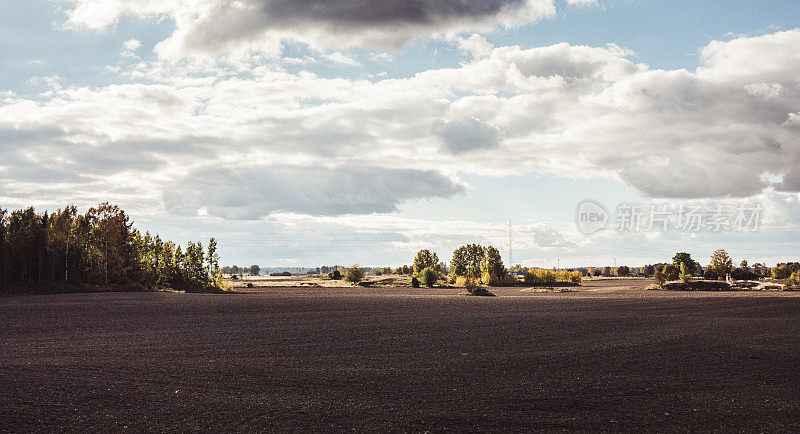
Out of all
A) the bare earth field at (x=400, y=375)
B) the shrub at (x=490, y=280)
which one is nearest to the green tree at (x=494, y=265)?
the shrub at (x=490, y=280)

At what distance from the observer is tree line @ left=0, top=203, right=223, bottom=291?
42312 mm

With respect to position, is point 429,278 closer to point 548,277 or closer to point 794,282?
point 548,277

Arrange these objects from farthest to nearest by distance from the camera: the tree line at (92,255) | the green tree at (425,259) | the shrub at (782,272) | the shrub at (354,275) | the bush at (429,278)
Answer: the green tree at (425,259) < the shrub at (354,275) < the shrub at (782,272) < the bush at (429,278) < the tree line at (92,255)

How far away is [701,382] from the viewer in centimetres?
916

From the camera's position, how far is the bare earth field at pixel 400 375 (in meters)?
7.04

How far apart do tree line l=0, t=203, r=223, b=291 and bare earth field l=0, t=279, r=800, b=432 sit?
1121 inches

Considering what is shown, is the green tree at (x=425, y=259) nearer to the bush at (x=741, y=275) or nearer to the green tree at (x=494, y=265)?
the green tree at (x=494, y=265)

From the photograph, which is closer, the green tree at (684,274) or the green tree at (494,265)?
the green tree at (684,274)

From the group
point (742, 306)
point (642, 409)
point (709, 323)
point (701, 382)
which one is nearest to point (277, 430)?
point (642, 409)

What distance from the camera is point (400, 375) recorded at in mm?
9547

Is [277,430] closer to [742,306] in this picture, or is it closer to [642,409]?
[642,409]

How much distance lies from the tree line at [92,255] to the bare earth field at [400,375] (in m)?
28.5

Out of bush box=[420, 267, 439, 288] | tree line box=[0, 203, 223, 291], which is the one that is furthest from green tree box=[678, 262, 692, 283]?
tree line box=[0, 203, 223, 291]

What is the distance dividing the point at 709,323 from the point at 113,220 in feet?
148
